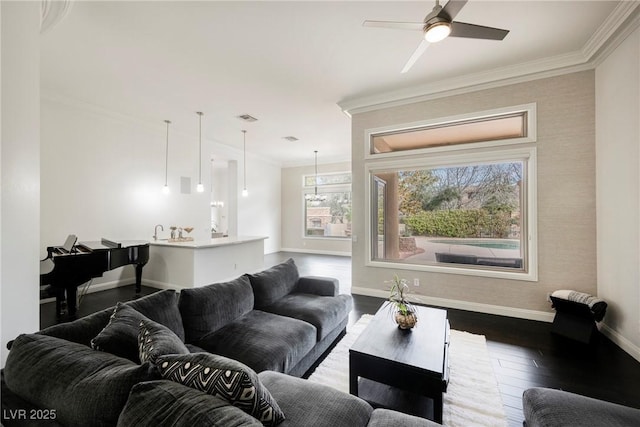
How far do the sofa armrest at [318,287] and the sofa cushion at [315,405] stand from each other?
5.49 ft

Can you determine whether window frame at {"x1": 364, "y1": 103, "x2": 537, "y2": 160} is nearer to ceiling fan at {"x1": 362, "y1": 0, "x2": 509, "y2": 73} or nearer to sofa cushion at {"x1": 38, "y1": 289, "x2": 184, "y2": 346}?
ceiling fan at {"x1": 362, "y1": 0, "x2": 509, "y2": 73}

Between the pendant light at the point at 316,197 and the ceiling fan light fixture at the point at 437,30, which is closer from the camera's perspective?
the ceiling fan light fixture at the point at 437,30

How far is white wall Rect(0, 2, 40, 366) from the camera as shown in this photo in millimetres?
1942

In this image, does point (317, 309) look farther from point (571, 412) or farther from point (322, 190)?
point (322, 190)

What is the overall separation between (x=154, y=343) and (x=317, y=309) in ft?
5.51

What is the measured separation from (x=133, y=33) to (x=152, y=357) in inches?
131

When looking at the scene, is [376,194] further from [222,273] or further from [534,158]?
[222,273]

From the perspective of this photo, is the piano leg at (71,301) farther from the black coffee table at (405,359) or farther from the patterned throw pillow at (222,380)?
the black coffee table at (405,359)

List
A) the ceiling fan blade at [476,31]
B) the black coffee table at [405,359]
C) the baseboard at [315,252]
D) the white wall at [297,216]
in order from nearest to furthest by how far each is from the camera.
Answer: the black coffee table at [405,359], the ceiling fan blade at [476,31], the baseboard at [315,252], the white wall at [297,216]

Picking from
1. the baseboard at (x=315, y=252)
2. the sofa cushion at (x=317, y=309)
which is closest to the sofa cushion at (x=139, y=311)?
the sofa cushion at (x=317, y=309)

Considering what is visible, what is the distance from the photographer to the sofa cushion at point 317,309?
8.39ft

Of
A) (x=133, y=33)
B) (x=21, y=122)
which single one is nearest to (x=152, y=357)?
(x=21, y=122)

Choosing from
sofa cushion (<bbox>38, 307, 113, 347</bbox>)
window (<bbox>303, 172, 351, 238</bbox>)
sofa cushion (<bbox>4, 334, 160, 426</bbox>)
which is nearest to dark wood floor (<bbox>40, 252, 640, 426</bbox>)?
sofa cushion (<bbox>4, 334, 160, 426</bbox>)

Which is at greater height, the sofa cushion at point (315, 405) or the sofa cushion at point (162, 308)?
the sofa cushion at point (162, 308)
